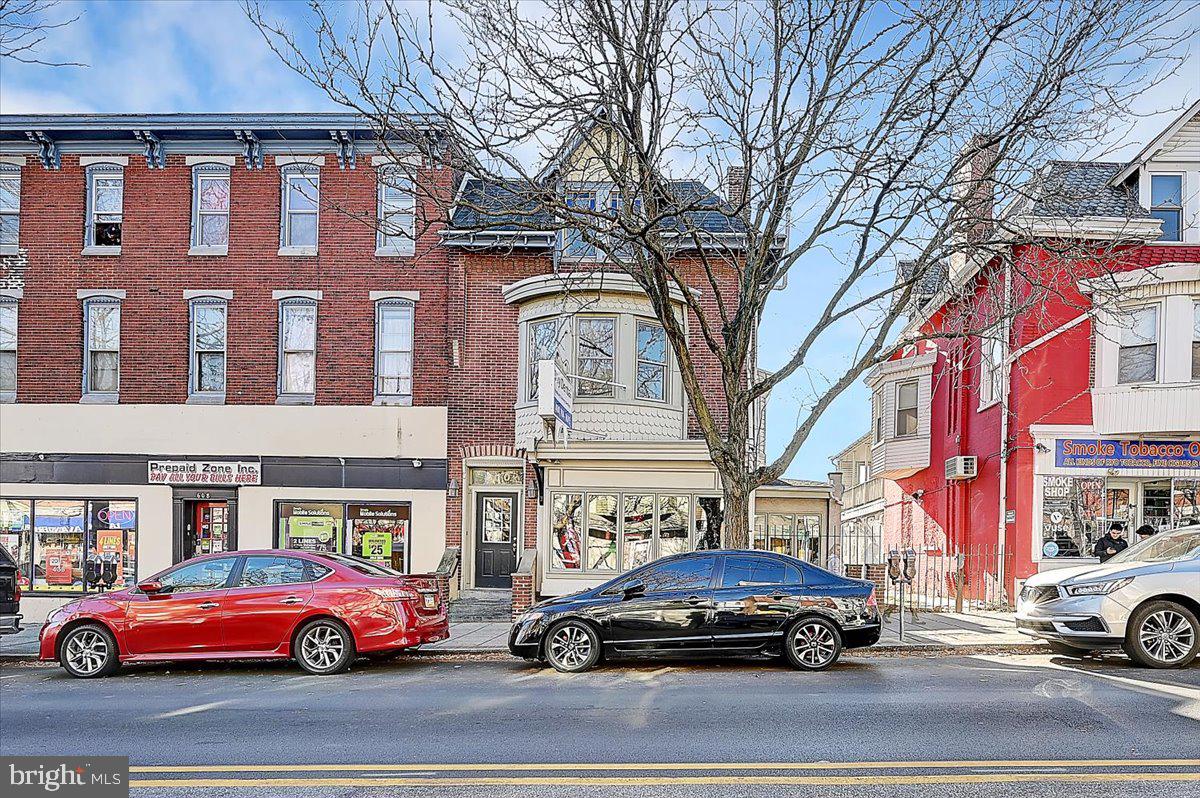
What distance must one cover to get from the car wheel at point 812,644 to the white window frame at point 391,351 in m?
11.7

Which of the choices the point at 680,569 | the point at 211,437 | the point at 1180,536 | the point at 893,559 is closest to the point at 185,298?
the point at 211,437

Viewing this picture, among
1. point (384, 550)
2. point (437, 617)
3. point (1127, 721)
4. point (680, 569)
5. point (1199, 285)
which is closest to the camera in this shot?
point (1127, 721)

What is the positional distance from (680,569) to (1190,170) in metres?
13.9

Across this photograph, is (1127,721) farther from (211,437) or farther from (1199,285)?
(211,437)

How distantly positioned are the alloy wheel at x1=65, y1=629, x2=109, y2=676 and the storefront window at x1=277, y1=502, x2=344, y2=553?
29.6 ft

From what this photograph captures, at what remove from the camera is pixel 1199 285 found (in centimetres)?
1867

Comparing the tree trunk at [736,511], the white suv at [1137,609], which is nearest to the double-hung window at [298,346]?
the tree trunk at [736,511]

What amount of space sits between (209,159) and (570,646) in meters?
14.9

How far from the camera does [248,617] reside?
12.3 m

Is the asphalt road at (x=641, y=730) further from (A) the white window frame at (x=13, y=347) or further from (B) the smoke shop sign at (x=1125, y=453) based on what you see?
(A) the white window frame at (x=13, y=347)

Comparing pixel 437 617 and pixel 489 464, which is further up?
pixel 489 464

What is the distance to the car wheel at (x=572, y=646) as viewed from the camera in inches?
475

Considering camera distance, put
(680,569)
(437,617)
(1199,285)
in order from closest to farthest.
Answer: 1. (680,569)
2. (437,617)
3. (1199,285)

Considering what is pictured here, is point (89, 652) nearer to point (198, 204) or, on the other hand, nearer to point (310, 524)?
point (310, 524)
